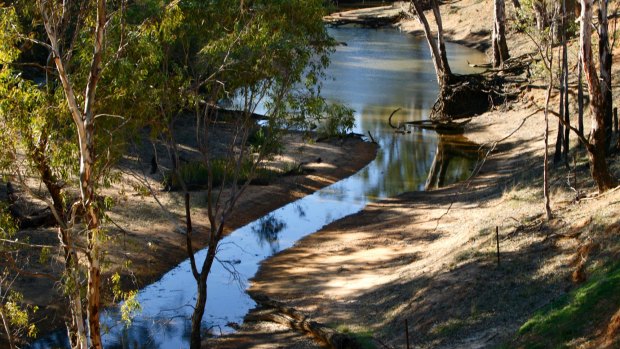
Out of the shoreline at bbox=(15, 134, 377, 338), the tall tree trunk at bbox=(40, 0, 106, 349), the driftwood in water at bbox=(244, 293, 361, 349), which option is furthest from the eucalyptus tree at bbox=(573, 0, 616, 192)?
the tall tree trunk at bbox=(40, 0, 106, 349)

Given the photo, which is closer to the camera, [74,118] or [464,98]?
[74,118]

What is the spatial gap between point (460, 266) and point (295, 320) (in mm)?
3386

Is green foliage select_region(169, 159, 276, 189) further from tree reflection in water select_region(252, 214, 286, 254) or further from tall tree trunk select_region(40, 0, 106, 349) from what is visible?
tall tree trunk select_region(40, 0, 106, 349)

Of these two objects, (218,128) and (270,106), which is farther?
Answer: (218,128)

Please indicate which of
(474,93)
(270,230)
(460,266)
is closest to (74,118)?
(460,266)

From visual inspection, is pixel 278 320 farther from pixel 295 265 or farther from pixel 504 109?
pixel 504 109

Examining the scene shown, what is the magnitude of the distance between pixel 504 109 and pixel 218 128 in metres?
11.5

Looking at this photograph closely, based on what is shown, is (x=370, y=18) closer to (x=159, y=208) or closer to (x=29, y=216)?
(x=159, y=208)

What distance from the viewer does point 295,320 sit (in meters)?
18.4

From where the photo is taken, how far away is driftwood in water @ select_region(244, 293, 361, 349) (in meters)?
16.4

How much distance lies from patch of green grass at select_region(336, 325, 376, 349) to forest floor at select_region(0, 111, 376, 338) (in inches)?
152

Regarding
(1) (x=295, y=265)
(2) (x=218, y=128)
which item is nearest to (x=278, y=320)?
(1) (x=295, y=265)

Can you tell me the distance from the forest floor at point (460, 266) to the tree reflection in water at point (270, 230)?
2.53 ft

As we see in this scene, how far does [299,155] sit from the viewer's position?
33875 mm
